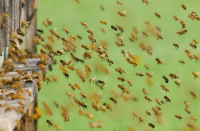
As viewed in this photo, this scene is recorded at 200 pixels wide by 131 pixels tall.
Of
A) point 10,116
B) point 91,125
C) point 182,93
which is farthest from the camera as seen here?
point 182,93

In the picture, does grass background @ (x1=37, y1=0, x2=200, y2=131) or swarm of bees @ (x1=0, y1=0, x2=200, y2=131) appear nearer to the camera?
swarm of bees @ (x1=0, y1=0, x2=200, y2=131)

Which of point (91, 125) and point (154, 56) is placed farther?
point (154, 56)

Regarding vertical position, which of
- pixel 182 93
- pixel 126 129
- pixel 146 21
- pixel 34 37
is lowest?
pixel 126 129

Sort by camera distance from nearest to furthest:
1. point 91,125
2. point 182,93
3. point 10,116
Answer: point 10,116 < point 91,125 < point 182,93

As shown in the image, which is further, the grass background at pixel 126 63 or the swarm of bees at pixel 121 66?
the grass background at pixel 126 63

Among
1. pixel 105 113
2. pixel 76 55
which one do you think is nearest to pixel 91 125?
pixel 105 113

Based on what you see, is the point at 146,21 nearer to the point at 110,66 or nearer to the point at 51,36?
the point at 110,66

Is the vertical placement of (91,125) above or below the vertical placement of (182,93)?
below
